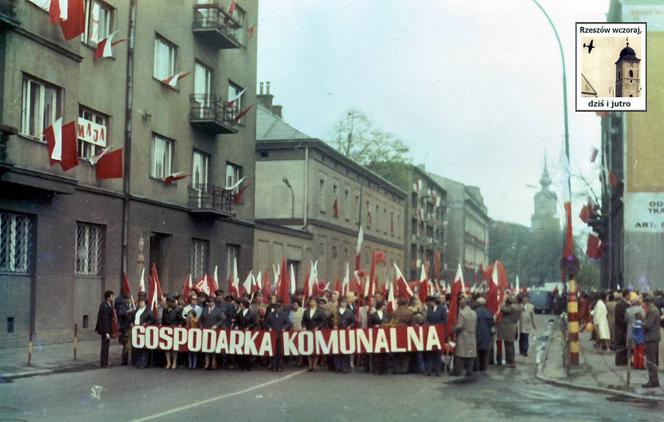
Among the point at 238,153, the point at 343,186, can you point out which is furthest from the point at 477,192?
the point at 238,153

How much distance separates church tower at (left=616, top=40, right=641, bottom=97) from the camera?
1673 cm

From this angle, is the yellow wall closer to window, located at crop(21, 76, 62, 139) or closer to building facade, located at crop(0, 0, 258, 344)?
building facade, located at crop(0, 0, 258, 344)

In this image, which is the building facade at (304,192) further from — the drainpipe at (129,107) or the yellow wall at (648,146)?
the drainpipe at (129,107)

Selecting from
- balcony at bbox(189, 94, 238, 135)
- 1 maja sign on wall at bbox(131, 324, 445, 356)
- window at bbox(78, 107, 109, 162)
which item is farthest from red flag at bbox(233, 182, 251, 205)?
1 maja sign on wall at bbox(131, 324, 445, 356)

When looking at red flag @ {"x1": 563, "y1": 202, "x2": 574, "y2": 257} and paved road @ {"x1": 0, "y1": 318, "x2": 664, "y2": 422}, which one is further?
red flag @ {"x1": 563, "y1": 202, "x2": 574, "y2": 257}

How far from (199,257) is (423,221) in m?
55.7

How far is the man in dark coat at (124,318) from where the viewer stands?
20.1 m

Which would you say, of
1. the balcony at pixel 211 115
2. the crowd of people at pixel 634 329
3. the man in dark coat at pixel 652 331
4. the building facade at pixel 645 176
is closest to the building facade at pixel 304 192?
the balcony at pixel 211 115

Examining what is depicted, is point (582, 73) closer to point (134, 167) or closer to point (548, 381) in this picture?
point (548, 381)

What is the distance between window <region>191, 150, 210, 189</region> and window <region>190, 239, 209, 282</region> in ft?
7.22

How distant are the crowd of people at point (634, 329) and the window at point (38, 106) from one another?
15.5 metres

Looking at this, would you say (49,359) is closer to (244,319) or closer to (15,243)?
(15,243)

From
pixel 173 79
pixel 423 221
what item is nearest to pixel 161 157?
pixel 173 79

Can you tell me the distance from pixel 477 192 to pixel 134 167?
11674 centimetres
